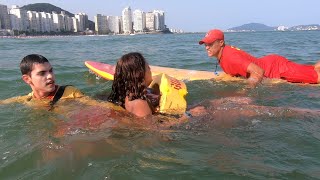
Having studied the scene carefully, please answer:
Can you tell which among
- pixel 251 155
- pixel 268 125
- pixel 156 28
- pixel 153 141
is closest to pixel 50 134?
pixel 153 141

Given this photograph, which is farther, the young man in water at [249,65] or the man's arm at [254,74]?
the young man in water at [249,65]

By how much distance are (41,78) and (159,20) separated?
155 metres

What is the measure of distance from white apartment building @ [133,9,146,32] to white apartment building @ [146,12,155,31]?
5.62 feet

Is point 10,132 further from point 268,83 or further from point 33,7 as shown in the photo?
point 33,7

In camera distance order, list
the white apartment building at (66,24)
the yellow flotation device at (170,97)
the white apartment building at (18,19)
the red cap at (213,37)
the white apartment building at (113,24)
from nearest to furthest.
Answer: the yellow flotation device at (170,97) → the red cap at (213,37) → the white apartment building at (18,19) → the white apartment building at (66,24) → the white apartment building at (113,24)

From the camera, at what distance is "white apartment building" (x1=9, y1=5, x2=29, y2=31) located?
122644mm

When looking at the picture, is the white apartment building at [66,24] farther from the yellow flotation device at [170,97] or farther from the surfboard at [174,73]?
the yellow flotation device at [170,97]

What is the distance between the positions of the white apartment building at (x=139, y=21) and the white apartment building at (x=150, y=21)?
171cm

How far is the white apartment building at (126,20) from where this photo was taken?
154 meters

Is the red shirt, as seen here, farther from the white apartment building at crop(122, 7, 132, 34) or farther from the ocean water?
the white apartment building at crop(122, 7, 132, 34)

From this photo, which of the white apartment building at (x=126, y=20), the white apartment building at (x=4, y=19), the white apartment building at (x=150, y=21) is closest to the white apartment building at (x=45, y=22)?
the white apartment building at (x=4, y=19)

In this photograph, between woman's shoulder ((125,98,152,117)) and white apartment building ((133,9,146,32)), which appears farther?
white apartment building ((133,9,146,32))

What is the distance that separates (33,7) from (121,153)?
187 metres

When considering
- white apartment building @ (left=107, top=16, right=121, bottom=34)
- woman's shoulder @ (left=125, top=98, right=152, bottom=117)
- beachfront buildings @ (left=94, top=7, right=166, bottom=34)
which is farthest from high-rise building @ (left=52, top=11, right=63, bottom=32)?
woman's shoulder @ (left=125, top=98, right=152, bottom=117)
